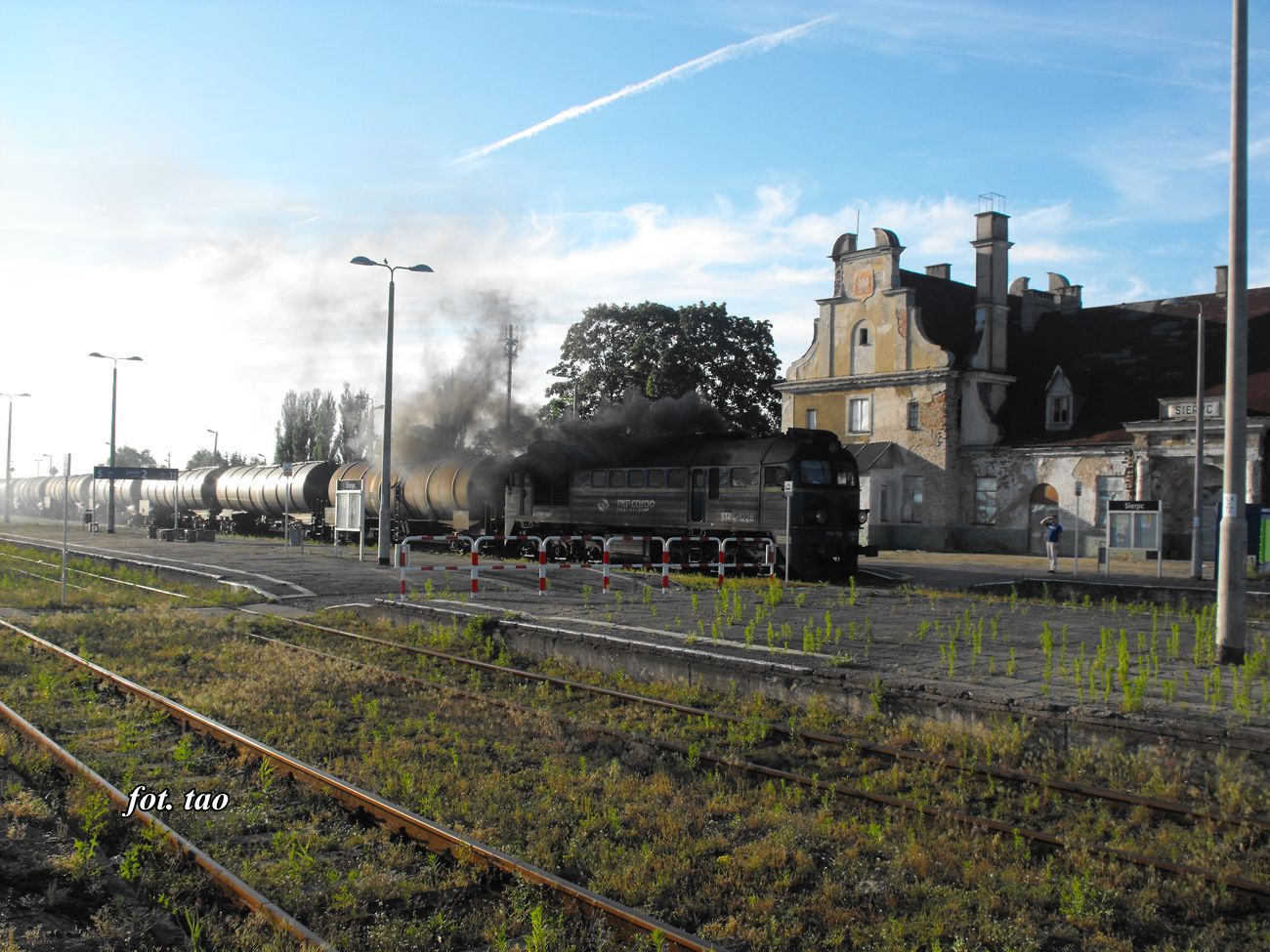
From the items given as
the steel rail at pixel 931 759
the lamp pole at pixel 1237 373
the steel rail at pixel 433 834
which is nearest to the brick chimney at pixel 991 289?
the lamp pole at pixel 1237 373

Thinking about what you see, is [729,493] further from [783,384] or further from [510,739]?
[783,384]

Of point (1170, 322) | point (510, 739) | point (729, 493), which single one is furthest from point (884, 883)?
point (1170, 322)

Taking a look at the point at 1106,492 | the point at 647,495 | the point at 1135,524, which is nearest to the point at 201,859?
the point at 647,495

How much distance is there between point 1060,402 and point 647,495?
1898 centimetres

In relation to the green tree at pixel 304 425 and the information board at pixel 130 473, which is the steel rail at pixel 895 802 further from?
the green tree at pixel 304 425

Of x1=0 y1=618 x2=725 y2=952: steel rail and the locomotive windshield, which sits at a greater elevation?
the locomotive windshield

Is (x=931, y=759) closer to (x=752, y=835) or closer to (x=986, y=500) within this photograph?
(x=752, y=835)

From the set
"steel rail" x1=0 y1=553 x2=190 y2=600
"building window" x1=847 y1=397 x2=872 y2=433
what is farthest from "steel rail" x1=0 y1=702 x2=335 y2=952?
"building window" x1=847 y1=397 x2=872 y2=433

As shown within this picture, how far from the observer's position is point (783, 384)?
1740 inches

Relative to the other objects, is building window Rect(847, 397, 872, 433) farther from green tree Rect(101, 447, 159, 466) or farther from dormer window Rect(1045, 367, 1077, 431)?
green tree Rect(101, 447, 159, 466)

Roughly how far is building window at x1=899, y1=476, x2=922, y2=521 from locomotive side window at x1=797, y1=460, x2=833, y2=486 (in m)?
16.3

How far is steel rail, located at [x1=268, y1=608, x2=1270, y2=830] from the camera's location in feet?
23.0

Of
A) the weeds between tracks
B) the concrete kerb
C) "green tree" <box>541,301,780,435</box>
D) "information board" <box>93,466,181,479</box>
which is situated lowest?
the weeds between tracks

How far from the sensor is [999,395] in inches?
1581
